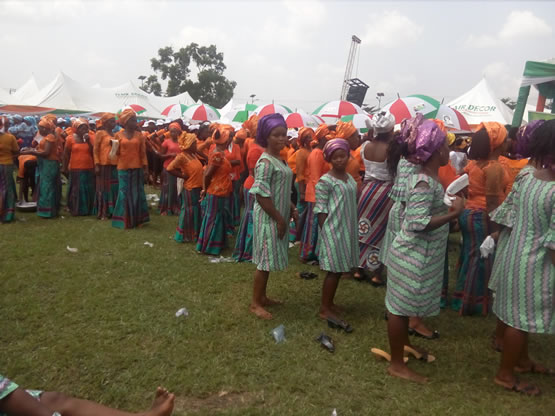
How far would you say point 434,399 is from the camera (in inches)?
117

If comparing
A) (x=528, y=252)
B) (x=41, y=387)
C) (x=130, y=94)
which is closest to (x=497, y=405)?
(x=528, y=252)

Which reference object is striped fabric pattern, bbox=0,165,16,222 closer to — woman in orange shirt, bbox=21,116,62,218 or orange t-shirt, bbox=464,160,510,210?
woman in orange shirt, bbox=21,116,62,218

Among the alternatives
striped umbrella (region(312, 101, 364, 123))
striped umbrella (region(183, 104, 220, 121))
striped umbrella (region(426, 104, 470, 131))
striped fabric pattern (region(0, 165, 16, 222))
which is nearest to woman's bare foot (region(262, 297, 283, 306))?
striped fabric pattern (region(0, 165, 16, 222))

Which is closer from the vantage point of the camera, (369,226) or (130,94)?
(369,226)

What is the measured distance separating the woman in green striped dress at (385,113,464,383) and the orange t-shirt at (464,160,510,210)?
45.3 inches

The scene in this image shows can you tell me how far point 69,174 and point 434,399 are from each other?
789 cm

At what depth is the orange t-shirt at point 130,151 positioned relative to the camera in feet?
23.3

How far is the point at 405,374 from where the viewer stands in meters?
3.19

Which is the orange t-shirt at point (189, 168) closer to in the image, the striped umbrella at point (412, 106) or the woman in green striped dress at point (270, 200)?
the woman in green striped dress at point (270, 200)

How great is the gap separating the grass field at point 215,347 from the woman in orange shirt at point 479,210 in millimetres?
264

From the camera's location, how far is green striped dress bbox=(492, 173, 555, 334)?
2.74 m

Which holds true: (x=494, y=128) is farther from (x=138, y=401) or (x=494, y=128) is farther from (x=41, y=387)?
(x=41, y=387)

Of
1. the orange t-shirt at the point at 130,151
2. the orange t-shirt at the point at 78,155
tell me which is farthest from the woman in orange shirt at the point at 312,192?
the orange t-shirt at the point at 78,155

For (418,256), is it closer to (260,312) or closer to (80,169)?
(260,312)
